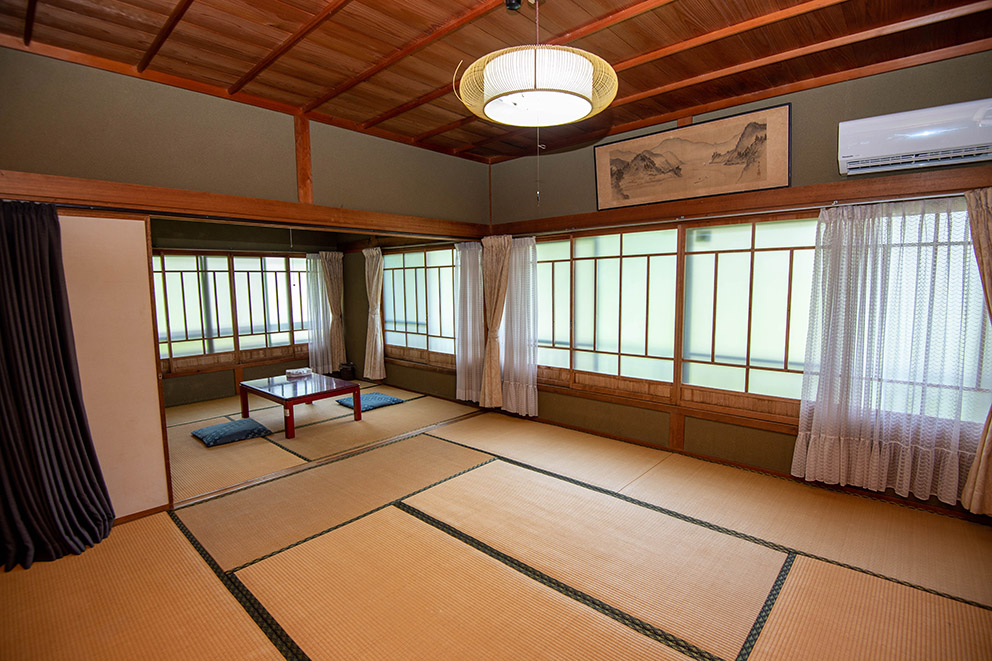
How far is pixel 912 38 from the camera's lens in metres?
2.68

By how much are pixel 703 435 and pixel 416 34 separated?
11.9ft

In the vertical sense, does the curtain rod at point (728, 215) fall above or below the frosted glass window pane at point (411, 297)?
above

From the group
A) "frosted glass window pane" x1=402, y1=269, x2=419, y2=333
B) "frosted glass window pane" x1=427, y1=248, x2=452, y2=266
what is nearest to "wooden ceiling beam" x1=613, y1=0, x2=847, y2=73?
"frosted glass window pane" x1=427, y1=248, x2=452, y2=266

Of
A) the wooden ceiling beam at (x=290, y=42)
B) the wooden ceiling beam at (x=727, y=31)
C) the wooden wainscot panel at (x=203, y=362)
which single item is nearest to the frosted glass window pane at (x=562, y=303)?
the wooden ceiling beam at (x=727, y=31)

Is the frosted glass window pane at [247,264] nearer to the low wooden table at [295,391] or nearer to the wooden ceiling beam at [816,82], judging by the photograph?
the low wooden table at [295,391]

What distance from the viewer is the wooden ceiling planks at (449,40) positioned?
2354 mm

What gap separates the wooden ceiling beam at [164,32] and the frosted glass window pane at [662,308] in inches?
143

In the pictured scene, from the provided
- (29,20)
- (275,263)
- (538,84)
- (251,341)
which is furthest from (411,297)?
(538,84)

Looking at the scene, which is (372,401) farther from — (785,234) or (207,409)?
(785,234)

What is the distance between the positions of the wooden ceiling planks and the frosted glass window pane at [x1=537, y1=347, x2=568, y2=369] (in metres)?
2.44

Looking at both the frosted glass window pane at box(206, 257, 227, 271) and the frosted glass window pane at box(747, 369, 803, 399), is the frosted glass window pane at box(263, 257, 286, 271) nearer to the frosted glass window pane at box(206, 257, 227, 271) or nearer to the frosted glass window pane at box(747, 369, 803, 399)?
the frosted glass window pane at box(206, 257, 227, 271)

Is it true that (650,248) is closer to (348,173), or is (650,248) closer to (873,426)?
(873,426)

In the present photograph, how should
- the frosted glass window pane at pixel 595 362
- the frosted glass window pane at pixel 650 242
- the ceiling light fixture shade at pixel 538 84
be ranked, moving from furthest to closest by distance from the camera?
the frosted glass window pane at pixel 595 362 < the frosted glass window pane at pixel 650 242 < the ceiling light fixture shade at pixel 538 84

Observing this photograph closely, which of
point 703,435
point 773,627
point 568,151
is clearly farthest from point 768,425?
point 568,151
